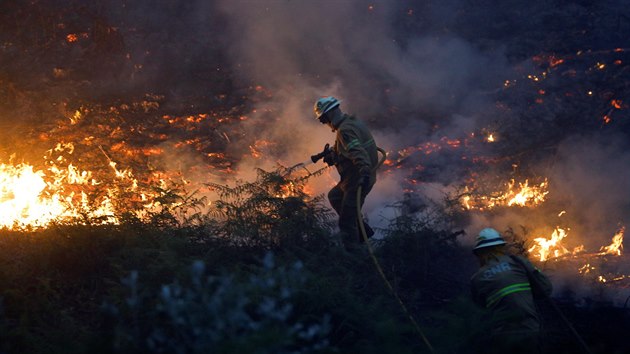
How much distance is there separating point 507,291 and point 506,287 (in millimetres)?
32

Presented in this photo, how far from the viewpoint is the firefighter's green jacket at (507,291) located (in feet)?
13.6

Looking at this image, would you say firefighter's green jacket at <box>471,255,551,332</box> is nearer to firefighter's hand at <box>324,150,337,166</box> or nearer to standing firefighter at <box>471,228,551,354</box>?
standing firefighter at <box>471,228,551,354</box>

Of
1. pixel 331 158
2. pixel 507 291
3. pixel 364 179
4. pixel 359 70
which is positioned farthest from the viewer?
pixel 359 70

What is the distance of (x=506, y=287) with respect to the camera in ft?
14.1

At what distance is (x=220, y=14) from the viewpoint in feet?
49.0

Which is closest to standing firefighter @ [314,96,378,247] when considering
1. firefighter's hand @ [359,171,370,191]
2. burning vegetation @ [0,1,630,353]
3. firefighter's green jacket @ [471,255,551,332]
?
firefighter's hand @ [359,171,370,191]

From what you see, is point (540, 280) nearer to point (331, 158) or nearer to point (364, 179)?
point (364, 179)

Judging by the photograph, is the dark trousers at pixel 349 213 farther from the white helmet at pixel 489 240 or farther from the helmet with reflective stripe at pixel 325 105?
the white helmet at pixel 489 240

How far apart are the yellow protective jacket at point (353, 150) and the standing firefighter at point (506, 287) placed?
2063 millimetres

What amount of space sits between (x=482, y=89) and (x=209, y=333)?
11.0 m

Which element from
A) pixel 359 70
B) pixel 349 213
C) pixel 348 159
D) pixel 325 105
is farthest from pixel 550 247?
pixel 359 70

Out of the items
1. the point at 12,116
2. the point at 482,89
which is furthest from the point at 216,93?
the point at 482,89

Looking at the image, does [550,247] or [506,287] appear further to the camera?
[550,247]

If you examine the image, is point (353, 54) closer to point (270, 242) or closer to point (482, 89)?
point (482, 89)
